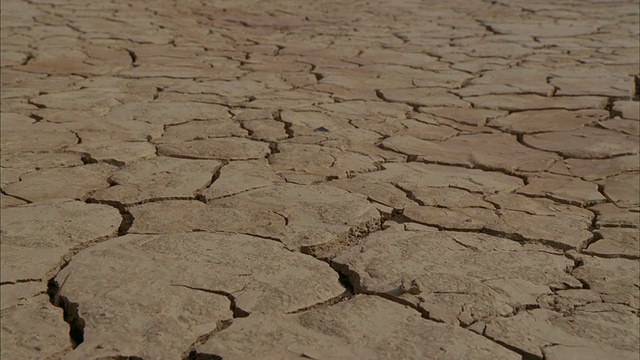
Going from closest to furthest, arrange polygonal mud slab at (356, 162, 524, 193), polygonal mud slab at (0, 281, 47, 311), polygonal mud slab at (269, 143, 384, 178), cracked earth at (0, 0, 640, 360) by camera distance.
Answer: cracked earth at (0, 0, 640, 360)
polygonal mud slab at (0, 281, 47, 311)
polygonal mud slab at (356, 162, 524, 193)
polygonal mud slab at (269, 143, 384, 178)

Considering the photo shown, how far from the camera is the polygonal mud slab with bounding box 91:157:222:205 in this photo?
2705 millimetres

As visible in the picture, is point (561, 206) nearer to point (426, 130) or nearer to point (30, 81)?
point (426, 130)

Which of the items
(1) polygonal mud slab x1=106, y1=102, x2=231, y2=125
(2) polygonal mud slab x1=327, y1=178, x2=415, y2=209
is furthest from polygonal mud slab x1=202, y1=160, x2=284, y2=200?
(1) polygonal mud slab x1=106, y1=102, x2=231, y2=125

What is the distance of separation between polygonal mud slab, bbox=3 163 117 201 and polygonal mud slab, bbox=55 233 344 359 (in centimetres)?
43

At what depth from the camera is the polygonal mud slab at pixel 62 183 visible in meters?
2.72

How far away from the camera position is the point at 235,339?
1861 mm

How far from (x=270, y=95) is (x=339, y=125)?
590mm

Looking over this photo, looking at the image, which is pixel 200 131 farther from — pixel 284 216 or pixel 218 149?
pixel 284 216

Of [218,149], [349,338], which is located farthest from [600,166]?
[349,338]

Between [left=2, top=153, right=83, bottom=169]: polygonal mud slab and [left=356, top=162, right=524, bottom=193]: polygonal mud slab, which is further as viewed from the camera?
[left=2, top=153, right=83, bottom=169]: polygonal mud slab

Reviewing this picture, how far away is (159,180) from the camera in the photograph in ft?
9.37

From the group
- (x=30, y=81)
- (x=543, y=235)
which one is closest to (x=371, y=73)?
(x=30, y=81)

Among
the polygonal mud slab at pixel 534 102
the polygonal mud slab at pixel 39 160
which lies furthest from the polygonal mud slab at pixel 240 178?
the polygonal mud slab at pixel 534 102

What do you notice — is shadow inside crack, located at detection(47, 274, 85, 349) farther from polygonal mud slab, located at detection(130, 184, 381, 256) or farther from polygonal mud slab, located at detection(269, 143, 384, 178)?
polygonal mud slab, located at detection(269, 143, 384, 178)
